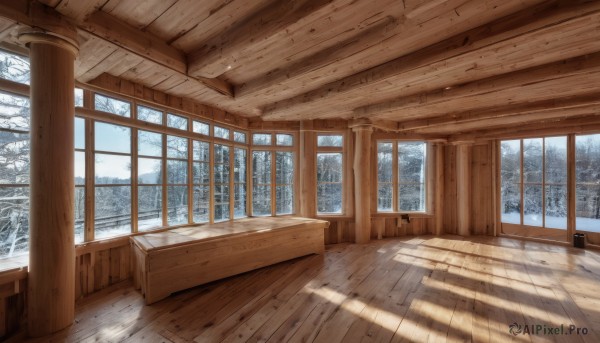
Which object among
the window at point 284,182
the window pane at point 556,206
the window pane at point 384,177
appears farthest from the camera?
the window pane at point 384,177

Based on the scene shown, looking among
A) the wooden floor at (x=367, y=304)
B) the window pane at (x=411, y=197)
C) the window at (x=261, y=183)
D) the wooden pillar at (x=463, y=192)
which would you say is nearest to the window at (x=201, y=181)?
the window at (x=261, y=183)

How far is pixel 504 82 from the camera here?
110 inches

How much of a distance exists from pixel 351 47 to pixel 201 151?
2.85 metres

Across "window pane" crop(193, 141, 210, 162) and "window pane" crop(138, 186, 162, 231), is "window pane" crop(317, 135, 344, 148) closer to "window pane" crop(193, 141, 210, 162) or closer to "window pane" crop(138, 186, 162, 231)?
"window pane" crop(193, 141, 210, 162)

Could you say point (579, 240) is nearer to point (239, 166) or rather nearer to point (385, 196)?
point (385, 196)

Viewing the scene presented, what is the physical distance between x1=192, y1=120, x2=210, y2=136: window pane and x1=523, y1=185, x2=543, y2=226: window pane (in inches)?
255

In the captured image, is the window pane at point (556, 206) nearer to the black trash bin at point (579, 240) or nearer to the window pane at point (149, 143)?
the black trash bin at point (579, 240)

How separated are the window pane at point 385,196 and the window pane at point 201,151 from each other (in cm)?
363

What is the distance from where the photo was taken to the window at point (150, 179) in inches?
130

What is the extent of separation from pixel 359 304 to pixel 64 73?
334cm

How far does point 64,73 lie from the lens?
2.02 m

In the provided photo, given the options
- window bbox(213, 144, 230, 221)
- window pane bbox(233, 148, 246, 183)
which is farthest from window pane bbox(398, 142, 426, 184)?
window bbox(213, 144, 230, 221)

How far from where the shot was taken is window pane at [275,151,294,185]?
16.6 ft

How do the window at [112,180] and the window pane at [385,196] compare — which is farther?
the window pane at [385,196]
